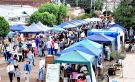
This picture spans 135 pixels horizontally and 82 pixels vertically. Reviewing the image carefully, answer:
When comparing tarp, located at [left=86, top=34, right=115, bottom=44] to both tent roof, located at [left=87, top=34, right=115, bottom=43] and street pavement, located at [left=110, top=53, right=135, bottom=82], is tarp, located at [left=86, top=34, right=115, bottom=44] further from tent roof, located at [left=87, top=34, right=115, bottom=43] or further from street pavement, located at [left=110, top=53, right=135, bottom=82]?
street pavement, located at [left=110, top=53, right=135, bottom=82]

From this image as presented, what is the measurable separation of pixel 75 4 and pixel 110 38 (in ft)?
249

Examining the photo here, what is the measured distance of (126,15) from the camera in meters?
42.6

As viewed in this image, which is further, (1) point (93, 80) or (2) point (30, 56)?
(2) point (30, 56)

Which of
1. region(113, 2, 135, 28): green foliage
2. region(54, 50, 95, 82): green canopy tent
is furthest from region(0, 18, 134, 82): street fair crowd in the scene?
region(113, 2, 135, 28): green foliage

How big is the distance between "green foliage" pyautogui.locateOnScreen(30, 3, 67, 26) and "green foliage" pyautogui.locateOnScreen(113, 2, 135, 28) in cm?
865

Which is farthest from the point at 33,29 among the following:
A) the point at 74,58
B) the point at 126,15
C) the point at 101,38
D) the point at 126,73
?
the point at 74,58

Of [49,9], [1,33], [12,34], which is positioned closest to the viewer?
[1,33]

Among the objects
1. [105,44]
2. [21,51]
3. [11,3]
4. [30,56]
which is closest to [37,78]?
[30,56]

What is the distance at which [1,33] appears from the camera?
3434 centimetres

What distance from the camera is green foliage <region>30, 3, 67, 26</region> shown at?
48.9 m

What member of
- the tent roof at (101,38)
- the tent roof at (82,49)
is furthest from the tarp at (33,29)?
the tent roof at (82,49)

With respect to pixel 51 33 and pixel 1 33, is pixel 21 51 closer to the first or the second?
pixel 1 33

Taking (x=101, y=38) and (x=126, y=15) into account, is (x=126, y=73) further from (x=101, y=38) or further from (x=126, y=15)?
(x=126, y=15)

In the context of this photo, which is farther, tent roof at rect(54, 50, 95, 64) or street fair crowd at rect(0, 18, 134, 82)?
street fair crowd at rect(0, 18, 134, 82)
